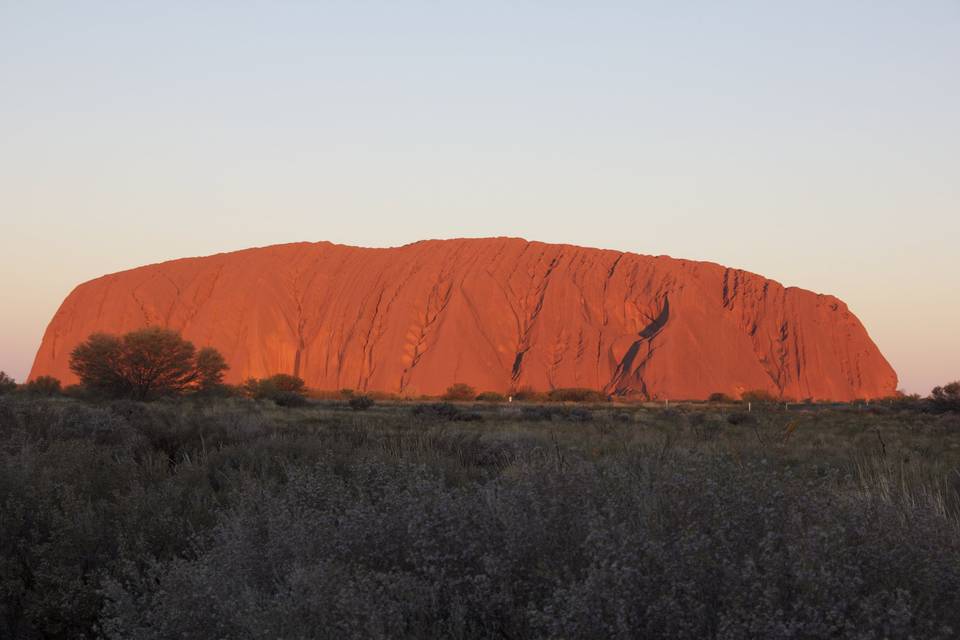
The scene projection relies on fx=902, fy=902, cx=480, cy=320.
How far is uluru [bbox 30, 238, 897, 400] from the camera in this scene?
80312 millimetres

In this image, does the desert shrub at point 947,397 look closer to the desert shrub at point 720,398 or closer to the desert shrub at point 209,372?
the desert shrub at point 720,398

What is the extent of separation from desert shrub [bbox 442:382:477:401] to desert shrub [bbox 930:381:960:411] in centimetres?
3405

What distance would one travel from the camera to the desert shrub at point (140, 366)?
43344 millimetres

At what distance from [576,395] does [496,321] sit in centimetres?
1705

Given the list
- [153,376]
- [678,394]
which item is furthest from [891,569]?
[678,394]

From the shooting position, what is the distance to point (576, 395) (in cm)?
6981

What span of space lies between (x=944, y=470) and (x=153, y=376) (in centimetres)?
3866

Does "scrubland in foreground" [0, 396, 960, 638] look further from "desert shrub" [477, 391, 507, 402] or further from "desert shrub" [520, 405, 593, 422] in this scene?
"desert shrub" [477, 391, 507, 402]

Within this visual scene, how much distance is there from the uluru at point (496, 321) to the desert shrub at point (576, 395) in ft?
23.6

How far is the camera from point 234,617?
3.64 meters

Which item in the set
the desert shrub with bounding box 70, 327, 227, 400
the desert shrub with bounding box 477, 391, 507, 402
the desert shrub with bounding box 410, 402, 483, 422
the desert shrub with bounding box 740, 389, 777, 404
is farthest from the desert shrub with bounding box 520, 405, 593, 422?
the desert shrub with bounding box 740, 389, 777, 404

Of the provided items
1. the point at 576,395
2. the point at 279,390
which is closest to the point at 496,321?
the point at 576,395

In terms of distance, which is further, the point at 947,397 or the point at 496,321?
the point at 496,321

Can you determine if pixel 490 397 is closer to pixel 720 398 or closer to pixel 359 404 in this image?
pixel 720 398
